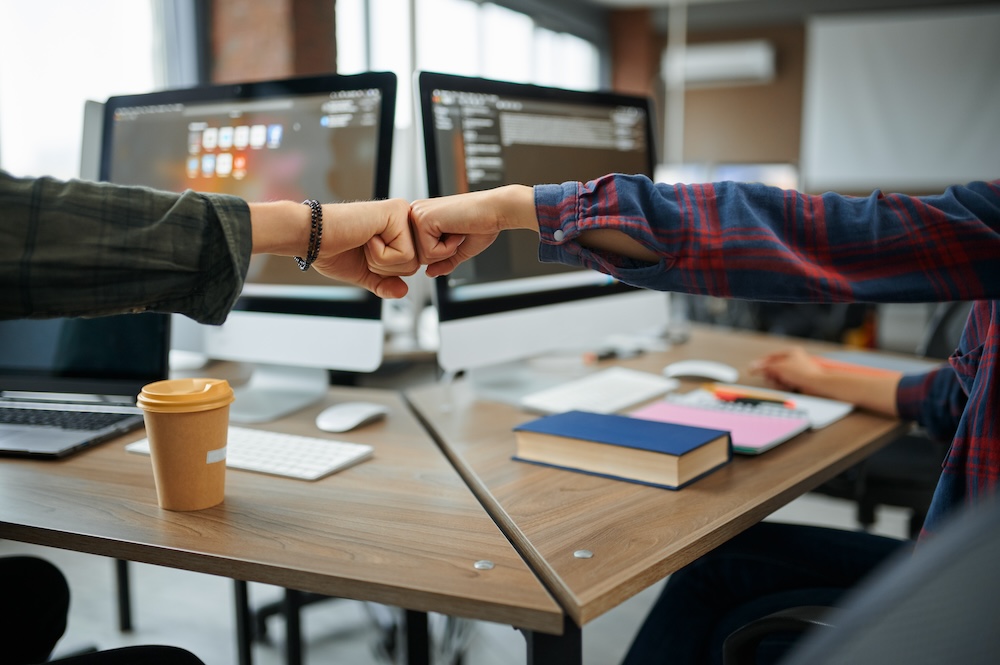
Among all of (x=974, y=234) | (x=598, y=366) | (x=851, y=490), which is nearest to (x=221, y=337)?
(x=598, y=366)

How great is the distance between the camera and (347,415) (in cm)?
128

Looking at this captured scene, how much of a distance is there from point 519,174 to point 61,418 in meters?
0.82

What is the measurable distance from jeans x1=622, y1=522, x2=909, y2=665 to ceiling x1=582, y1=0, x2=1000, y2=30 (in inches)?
284

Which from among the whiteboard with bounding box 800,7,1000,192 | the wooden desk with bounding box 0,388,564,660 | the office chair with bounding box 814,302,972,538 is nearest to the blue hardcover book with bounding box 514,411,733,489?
the wooden desk with bounding box 0,388,564,660

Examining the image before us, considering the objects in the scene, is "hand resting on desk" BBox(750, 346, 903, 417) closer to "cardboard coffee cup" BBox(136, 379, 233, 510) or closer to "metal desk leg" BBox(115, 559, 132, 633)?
"cardboard coffee cup" BBox(136, 379, 233, 510)

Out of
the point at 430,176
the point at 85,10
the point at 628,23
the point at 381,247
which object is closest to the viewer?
the point at 381,247

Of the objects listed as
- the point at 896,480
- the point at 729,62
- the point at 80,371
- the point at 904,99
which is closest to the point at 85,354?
the point at 80,371

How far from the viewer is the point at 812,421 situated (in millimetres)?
1287

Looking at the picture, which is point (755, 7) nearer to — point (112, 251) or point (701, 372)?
point (701, 372)

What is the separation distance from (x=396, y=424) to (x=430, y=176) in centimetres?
40

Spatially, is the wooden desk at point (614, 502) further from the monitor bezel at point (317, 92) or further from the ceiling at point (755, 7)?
the ceiling at point (755, 7)

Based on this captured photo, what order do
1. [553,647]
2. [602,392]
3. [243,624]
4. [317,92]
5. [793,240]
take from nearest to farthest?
[553,647] → [793,240] → [317,92] → [602,392] → [243,624]

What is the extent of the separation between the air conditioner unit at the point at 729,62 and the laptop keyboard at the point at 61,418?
7.29 m

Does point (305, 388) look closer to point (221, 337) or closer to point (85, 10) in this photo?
point (221, 337)
